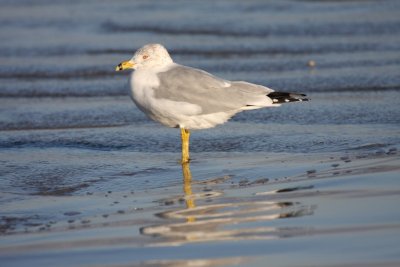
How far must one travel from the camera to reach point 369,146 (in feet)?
23.7

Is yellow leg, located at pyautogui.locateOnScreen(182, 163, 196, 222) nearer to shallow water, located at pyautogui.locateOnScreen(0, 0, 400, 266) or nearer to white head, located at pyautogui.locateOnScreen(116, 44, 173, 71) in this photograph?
shallow water, located at pyautogui.locateOnScreen(0, 0, 400, 266)

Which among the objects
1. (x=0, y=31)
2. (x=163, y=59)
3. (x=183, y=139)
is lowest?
(x=183, y=139)

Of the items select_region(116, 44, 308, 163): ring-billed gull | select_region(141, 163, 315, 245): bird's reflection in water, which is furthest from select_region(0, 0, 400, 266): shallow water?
select_region(116, 44, 308, 163): ring-billed gull

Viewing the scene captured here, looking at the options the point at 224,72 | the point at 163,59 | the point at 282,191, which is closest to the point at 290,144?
the point at 163,59

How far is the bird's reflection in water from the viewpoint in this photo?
4.90 meters

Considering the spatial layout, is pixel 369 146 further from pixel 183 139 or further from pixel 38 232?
pixel 38 232

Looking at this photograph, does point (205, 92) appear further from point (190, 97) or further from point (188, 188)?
point (188, 188)

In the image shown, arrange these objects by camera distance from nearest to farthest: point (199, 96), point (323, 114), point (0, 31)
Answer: point (199, 96)
point (323, 114)
point (0, 31)

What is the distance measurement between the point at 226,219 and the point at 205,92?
1.96 meters

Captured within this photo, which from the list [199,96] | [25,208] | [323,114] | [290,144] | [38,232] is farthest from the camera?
[323,114]

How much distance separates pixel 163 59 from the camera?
730 centimetres

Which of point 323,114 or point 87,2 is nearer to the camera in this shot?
point 323,114

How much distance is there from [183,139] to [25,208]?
1739 mm

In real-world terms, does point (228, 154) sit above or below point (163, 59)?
below
